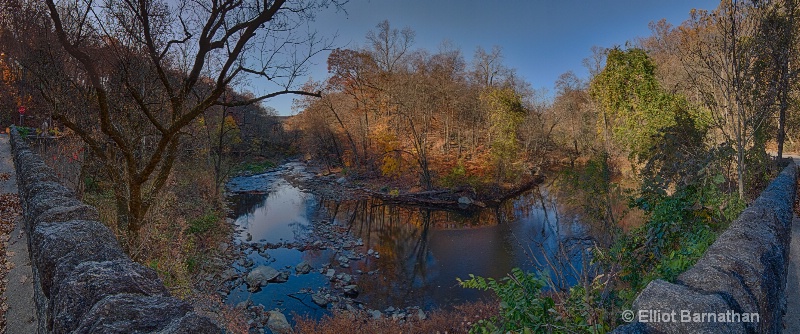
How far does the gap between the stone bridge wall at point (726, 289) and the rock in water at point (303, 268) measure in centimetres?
926

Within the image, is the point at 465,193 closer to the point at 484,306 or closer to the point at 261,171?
the point at 484,306

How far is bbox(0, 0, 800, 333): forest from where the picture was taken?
489 cm

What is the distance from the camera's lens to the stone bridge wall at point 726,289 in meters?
1.67

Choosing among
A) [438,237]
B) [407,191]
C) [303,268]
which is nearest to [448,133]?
[407,191]

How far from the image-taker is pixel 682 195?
5102 millimetres

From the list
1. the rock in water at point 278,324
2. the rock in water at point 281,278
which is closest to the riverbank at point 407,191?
the rock in water at point 281,278

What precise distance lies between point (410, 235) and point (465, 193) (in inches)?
250

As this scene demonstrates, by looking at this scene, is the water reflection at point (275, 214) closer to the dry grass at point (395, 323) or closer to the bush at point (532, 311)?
the dry grass at point (395, 323)

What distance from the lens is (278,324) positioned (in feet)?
24.0

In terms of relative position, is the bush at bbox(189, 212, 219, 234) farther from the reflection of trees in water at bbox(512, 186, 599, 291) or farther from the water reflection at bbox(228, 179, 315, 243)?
the reflection of trees in water at bbox(512, 186, 599, 291)

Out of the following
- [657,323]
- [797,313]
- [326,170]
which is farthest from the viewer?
[326,170]

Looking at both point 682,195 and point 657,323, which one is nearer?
point 657,323

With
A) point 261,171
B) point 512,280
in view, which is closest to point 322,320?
point 512,280

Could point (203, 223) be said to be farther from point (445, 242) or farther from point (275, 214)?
point (445, 242)
